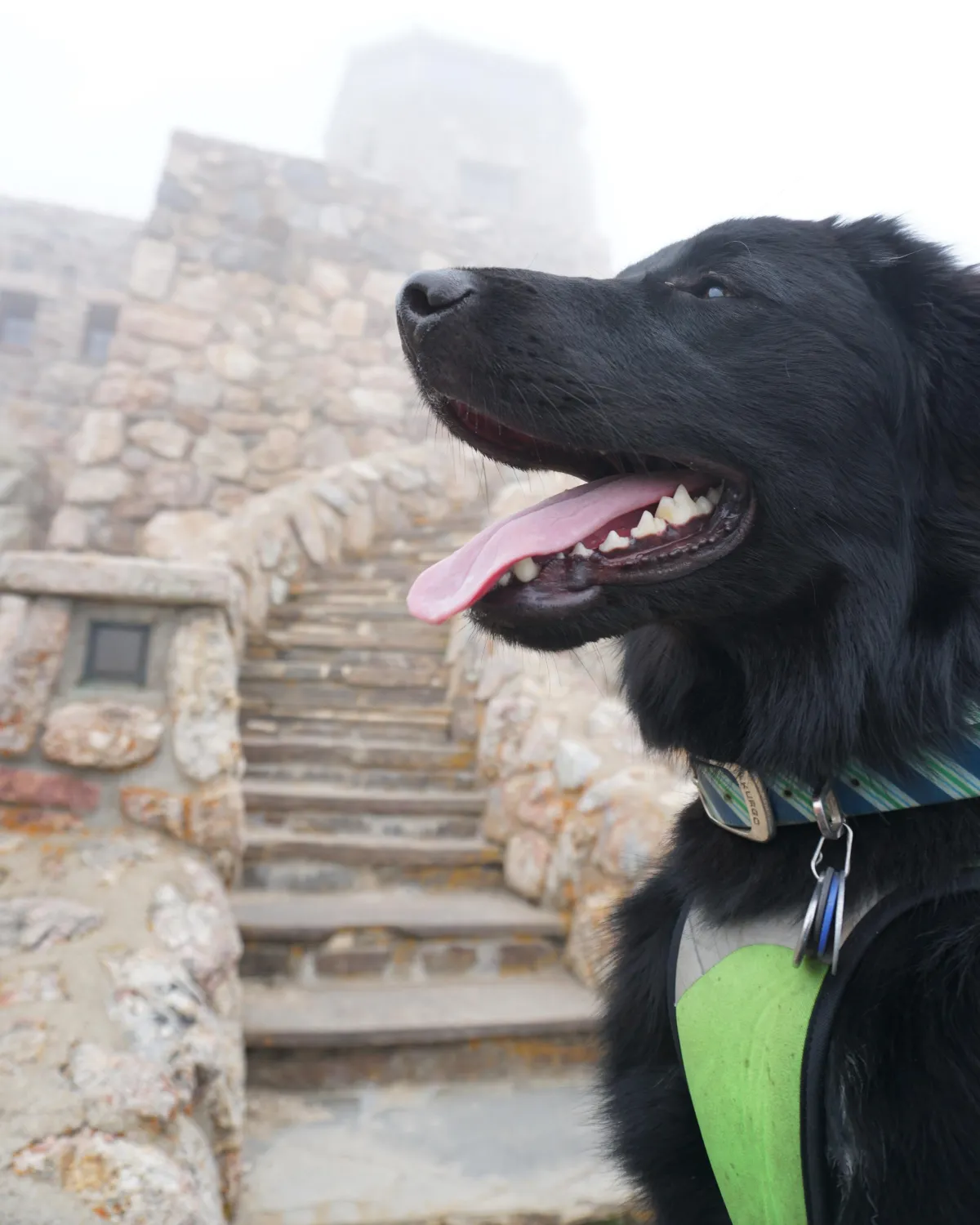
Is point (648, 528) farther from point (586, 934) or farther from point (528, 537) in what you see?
point (586, 934)

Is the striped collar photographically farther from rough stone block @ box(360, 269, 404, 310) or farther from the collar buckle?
rough stone block @ box(360, 269, 404, 310)

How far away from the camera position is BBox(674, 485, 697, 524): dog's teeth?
1120mm

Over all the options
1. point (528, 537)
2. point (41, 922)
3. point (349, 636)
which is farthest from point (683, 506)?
point (349, 636)

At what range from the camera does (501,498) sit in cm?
582

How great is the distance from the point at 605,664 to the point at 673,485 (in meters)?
2.87

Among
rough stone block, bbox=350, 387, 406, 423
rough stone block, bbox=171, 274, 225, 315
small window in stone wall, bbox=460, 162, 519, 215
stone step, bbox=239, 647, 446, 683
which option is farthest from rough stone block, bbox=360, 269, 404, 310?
small window in stone wall, bbox=460, 162, 519, 215

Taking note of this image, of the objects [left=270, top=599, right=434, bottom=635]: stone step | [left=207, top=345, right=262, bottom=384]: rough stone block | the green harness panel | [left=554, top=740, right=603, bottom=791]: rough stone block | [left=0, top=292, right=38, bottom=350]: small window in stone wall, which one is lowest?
[left=0, top=292, right=38, bottom=350]: small window in stone wall

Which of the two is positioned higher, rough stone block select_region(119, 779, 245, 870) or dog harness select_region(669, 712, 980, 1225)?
dog harness select_region(669, 712, 980, 1225)

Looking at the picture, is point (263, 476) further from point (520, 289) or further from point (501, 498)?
point (520, 289)

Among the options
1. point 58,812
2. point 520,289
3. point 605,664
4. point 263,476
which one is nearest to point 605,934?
point 520,289

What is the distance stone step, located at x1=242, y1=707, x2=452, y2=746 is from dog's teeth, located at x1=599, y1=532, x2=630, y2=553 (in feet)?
9.59

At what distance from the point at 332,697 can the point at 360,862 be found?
3.64 feet

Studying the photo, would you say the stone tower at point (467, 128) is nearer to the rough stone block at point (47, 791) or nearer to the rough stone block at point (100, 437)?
the rough stone block at point (100, 437)

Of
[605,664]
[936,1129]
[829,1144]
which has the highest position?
[936,1129]
